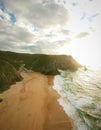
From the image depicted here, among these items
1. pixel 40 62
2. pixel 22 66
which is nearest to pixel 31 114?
pixel 22 66

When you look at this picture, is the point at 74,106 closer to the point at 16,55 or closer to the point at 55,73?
the point at 55,73

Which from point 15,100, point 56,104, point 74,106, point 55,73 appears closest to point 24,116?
point 15,100

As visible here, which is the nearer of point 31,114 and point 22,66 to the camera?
point 31,114

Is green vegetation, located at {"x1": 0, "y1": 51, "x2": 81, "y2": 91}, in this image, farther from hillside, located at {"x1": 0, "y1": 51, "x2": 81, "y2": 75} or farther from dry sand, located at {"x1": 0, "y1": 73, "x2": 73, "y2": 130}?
dry sand, located at {"x1": 0, "y1": 73, "x2": 73, "y2": 130}

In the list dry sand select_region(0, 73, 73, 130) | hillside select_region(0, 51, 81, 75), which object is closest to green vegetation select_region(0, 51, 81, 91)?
hillside select_region(0, 51, 81, 75)

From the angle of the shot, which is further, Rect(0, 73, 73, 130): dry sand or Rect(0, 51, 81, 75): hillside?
Rect(0, 51, 81, 75): hillside

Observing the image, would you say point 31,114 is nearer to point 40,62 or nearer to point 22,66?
point 22,66

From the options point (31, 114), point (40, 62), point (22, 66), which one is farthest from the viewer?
point (40, 62)

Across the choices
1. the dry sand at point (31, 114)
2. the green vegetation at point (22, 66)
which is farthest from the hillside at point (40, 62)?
the dry sand at point (31, 114)
